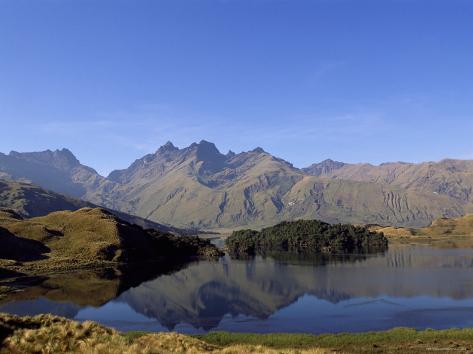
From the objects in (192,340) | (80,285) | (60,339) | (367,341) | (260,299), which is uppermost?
(60,339)

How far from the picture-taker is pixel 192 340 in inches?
2425

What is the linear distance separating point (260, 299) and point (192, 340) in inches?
2653

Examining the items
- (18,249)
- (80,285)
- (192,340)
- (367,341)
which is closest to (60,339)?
(192,340)

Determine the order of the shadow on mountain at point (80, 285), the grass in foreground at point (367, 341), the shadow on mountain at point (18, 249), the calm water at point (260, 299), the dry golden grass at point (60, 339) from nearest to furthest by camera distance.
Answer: the dry golden grass at point (60, 339) → the grass in foreground at point (367, 341) → the calm water at point (260, 299) → the shadow on mountain at point (80, 285) → the shadow on mountain at point (18, 249)

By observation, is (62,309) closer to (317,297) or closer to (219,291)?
(219,291)

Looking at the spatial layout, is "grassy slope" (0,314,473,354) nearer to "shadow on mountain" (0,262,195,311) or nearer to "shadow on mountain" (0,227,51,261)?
"shadow on mountain" (0,262,195,311)

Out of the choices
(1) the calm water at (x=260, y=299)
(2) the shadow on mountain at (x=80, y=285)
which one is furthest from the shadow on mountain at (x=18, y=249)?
(1) the calm water at (x=260, y=299)

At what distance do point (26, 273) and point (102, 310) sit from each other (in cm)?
6278

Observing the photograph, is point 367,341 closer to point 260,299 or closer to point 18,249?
point 260,299

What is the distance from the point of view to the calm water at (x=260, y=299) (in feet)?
311

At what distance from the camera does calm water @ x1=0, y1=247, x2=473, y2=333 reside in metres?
94.9

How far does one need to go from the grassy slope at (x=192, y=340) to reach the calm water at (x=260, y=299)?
11061mm

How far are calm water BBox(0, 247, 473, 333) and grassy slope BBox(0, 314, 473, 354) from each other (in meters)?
11.1

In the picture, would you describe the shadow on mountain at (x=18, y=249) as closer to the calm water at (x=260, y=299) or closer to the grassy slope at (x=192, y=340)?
the calm water at (x=260, y=299)
